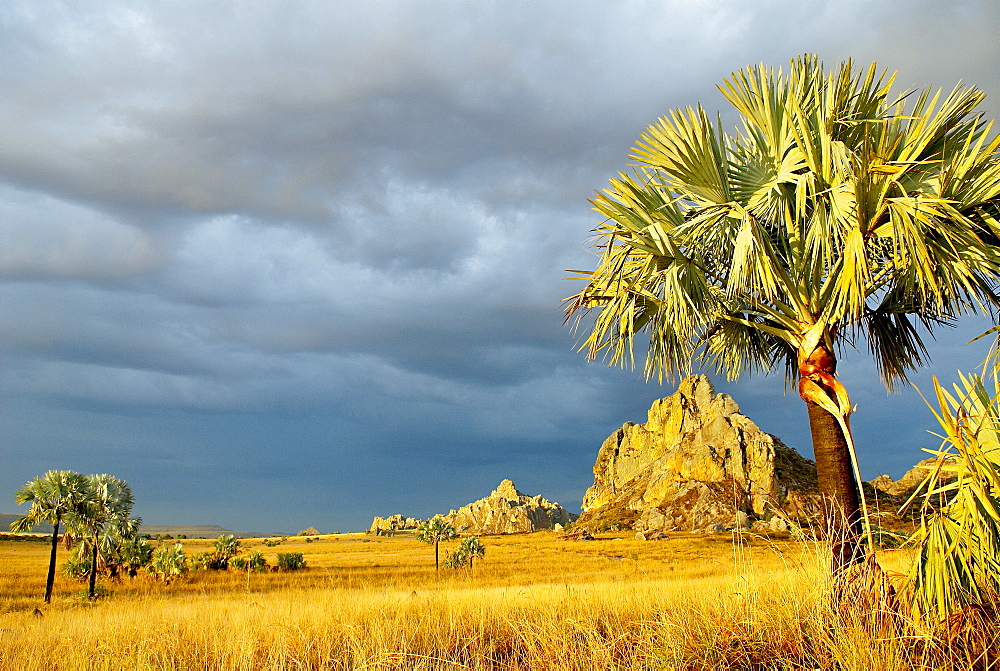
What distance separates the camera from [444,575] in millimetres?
31641

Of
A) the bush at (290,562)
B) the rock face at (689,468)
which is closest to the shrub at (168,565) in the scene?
the bush at (290,562)

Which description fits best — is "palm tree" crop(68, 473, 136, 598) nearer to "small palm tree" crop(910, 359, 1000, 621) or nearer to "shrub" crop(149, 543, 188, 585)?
"shrub" crop(149, 543, 188, 585)

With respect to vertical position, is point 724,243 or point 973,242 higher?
point 724,243

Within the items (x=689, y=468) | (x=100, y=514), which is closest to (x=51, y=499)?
(x=100, y=514)

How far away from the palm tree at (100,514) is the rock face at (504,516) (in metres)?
121

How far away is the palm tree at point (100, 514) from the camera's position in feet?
64.6

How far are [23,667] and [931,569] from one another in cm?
926

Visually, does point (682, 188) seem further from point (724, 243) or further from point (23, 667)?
point (23, 667)

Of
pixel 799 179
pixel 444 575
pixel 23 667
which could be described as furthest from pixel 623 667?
pixel 444 575

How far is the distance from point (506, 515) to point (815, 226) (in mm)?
147392

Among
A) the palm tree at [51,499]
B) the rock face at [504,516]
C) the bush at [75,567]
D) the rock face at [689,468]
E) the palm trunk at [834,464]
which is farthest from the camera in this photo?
the rock face at [504,516]

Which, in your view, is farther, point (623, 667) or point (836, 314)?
point (836, 314)

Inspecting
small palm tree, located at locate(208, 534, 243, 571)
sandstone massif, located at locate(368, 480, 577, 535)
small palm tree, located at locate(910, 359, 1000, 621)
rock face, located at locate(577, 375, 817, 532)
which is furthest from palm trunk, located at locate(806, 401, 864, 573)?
sandstone massif, located at locate(368, 480, 577, 535)

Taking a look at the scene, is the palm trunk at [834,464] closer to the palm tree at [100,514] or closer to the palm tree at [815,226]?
the palm tree at [815,226]
